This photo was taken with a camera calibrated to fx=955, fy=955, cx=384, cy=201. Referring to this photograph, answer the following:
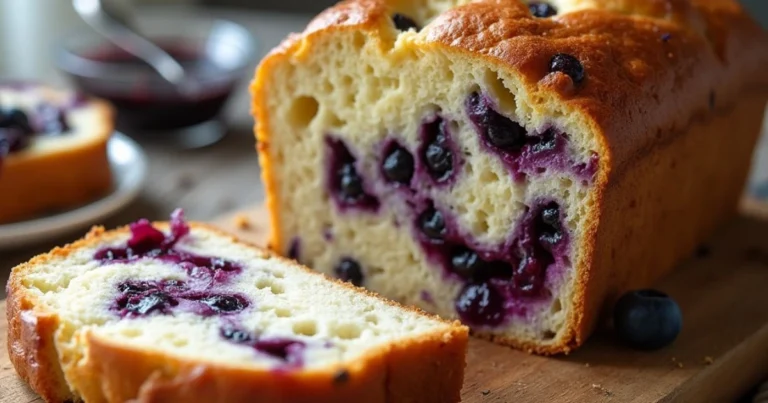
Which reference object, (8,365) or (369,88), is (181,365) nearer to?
(8,365)

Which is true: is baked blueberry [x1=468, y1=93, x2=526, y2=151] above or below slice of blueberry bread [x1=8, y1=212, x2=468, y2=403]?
above

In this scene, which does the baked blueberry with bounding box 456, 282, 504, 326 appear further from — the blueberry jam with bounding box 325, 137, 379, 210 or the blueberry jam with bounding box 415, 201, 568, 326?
the blueberry jam with bounding box 325, 137, 379, 210

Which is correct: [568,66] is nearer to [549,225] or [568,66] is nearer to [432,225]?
[549,225]

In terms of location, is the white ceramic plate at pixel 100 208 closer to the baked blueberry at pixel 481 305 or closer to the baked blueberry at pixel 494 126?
the baked blueberry at pixel 481 305

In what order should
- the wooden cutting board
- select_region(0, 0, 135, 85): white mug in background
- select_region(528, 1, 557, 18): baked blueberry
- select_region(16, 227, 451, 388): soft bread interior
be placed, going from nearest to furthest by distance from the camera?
select_region(16, 227, 451, 388): soft bread interior < the wooden cutting board < select_region(528, 1, 557, 18): baked blueberry < select_region(0, 0, 135, 85): white mug in background

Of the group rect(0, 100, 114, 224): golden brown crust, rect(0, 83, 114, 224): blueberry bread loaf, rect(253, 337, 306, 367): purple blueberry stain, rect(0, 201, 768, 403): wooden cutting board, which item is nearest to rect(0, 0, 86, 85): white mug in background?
rect(0, 83, 114, 224): blueberry bread loaf

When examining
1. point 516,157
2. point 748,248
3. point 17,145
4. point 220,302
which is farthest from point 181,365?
point 748,248
